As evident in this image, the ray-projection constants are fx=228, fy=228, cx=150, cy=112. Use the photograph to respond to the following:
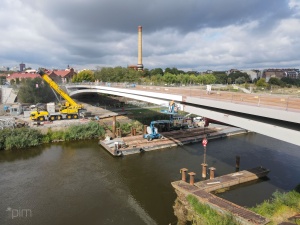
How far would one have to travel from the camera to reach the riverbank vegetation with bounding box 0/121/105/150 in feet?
101

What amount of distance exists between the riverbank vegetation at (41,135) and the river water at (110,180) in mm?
1215

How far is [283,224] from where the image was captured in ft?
38.3

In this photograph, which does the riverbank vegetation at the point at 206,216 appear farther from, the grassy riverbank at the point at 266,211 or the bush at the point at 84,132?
the bush at the point at 84,132

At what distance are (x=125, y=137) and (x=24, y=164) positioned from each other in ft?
44.7

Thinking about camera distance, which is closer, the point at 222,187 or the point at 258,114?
the point at 258,114

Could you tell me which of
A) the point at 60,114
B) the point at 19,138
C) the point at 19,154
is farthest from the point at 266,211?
the point at 60,114

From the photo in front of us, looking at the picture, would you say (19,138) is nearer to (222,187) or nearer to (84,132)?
(84,132)

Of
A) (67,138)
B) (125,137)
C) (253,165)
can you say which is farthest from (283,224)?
(67,138)

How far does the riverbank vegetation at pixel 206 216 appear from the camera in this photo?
1336 cm

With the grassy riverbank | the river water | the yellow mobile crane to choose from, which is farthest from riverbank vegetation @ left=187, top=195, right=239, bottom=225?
the yellow mobile crane

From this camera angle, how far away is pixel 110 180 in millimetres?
22594

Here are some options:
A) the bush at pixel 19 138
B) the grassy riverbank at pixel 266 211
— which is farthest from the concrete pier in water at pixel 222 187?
the bush at pixel 19 138

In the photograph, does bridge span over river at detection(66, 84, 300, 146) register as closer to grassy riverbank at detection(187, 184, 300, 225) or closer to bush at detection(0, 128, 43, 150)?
grassy riverbank at detection(187, 184, 300, 225)

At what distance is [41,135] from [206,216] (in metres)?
27.7
